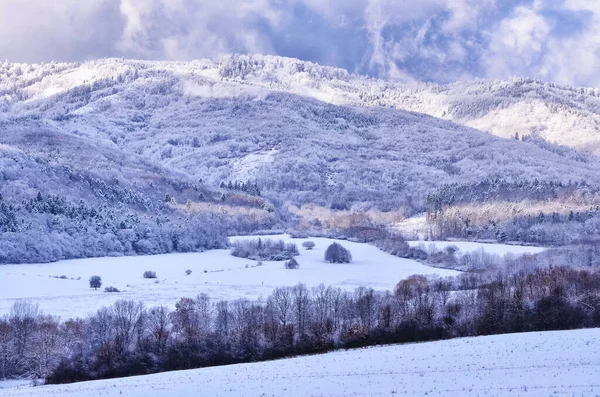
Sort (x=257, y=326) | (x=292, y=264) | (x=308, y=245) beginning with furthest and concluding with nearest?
(x=308, y=245) < (x=292, y=264) < (x=257, y=326)

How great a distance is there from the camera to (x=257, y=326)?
241ft

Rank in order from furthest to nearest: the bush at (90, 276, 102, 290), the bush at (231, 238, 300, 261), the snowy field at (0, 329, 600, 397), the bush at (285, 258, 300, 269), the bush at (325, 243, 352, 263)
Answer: the bush at (231, 238, 300, 261) < the bush at (325, 243, 352, 263) < the bush at (285, 258, 300, 269) < the bush at (90, 276, 102, 290) < the snowy field at (0, 329, 600, 397)

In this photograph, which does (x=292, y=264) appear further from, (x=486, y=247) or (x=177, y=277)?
(x=486, y=247)

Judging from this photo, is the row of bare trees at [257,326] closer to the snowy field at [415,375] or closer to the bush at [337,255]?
the snowy field at [415,375]

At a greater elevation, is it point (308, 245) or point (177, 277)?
point (308, 245)

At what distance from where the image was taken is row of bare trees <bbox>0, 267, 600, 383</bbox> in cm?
6638

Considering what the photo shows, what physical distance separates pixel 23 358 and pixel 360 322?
3059cm

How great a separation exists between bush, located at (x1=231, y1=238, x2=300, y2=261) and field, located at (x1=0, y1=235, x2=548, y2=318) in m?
2.61

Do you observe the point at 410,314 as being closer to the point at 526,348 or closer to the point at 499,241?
the point at 526,348

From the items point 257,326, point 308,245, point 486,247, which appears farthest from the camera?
point 308,245

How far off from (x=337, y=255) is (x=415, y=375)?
107 m

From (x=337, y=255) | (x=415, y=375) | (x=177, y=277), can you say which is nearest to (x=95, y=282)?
(x=177, y=277)

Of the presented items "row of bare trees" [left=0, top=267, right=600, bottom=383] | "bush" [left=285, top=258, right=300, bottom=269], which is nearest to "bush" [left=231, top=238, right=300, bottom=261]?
"bush" [left=285, top=258, right=300, bottom=269]

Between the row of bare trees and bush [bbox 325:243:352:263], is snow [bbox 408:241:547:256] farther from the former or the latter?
the row of bare trees
